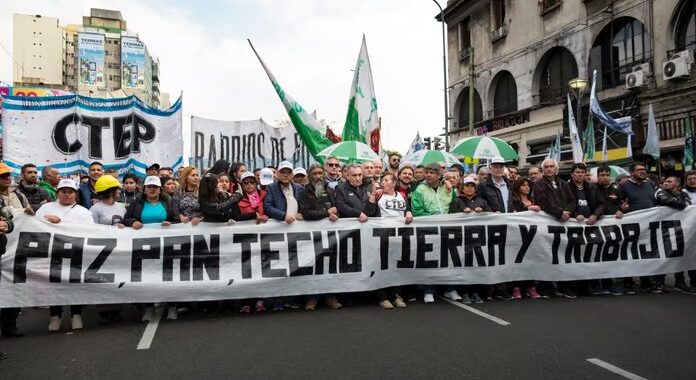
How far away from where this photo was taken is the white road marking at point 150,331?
507 centimetres

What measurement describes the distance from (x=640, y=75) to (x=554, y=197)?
15.3 meters

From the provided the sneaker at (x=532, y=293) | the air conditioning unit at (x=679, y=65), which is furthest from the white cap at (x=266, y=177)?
the air conditioning unit at (x=679, y=65)

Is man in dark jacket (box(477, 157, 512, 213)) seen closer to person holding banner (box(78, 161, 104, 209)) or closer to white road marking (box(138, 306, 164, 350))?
white road marking (box(138, 306, 164, 350))

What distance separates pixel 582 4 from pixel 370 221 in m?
21.0

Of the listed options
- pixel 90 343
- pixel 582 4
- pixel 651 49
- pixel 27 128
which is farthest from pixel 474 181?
pixel 582 4

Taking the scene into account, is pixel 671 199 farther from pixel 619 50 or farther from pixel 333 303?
pixel 619 50

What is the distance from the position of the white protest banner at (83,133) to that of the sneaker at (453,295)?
17.5ft

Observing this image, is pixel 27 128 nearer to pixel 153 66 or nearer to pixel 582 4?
pixel 582 4

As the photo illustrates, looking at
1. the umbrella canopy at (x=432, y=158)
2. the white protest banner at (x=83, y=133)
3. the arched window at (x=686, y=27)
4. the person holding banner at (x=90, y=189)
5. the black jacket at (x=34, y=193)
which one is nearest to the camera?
the black jacket at (x=34, y=193)

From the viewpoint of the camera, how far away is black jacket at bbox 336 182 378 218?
6973 mm

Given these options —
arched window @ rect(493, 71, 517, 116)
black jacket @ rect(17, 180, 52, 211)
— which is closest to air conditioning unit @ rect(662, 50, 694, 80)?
arched window @ rect(493, 71, 517, 116)

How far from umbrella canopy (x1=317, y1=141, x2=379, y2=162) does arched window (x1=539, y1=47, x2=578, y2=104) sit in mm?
18898

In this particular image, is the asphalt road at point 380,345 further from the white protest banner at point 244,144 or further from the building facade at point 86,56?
the building facade at point 86,56

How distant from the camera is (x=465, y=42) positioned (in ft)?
107
